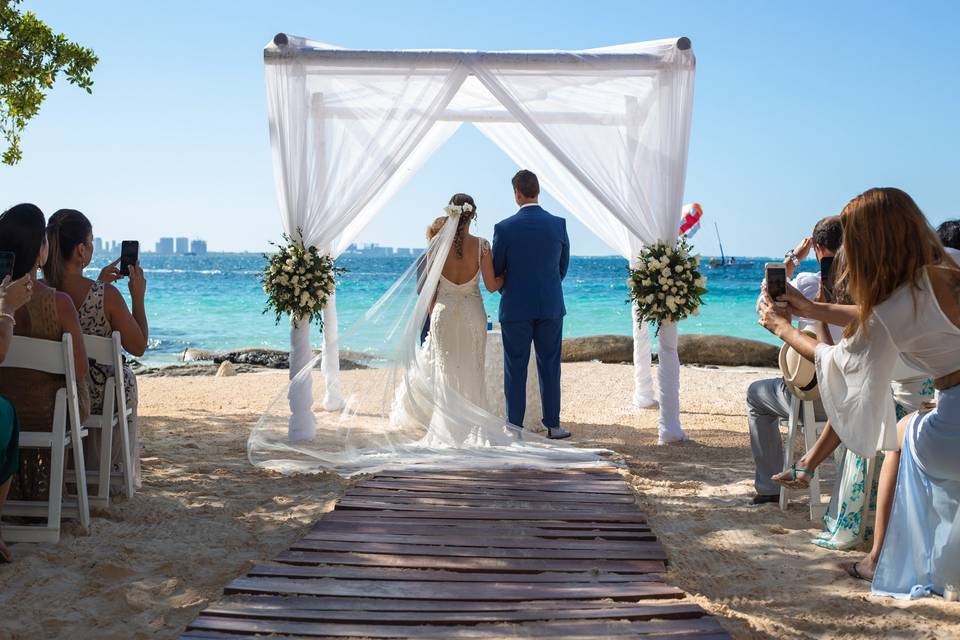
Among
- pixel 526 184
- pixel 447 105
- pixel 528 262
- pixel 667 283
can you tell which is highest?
pixel 447 105

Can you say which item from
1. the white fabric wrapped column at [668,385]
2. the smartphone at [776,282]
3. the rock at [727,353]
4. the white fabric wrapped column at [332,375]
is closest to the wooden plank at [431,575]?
the smartphone at [776,282]

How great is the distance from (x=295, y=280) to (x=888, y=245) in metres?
4.30

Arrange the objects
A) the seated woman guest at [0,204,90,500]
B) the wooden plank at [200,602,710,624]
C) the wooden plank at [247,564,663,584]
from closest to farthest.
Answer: the wooden plank at [200,602,710,624]
the wooden plank at [247,564,663,584]
the seated woman guest at [0,204,90,500]

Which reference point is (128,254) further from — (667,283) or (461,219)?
(667,283)

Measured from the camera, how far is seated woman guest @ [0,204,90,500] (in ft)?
13.3

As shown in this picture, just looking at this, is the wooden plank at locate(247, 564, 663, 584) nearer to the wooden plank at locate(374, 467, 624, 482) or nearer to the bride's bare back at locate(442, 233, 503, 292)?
the wooden plank at locate(374, 467, 624, 482)

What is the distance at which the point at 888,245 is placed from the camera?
11.3 ft

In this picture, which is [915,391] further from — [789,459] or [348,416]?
[348,416]

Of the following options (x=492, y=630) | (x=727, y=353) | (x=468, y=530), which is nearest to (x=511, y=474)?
(x=468, y=530)

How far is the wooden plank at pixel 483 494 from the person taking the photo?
4970 mm

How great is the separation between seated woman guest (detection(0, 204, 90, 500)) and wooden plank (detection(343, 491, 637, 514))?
4.96ft

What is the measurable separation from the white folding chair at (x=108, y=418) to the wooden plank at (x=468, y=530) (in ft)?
3.84

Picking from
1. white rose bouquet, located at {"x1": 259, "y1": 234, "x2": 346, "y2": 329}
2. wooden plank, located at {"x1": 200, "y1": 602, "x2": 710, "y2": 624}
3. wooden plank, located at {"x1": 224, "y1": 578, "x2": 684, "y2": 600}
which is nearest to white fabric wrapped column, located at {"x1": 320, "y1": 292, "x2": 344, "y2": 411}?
white rose bouquet, located at {"x1": 259, "y1": 234, "x2": 346, "y2": 329}

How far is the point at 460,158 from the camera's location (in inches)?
1640
